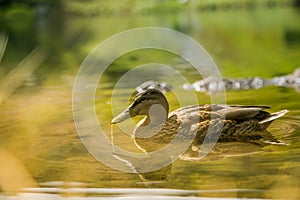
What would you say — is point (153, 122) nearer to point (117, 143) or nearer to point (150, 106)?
point (150, 106)

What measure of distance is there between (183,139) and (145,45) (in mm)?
10406

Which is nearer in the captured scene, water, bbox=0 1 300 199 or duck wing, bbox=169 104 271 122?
water, bbox=0 1 300 199

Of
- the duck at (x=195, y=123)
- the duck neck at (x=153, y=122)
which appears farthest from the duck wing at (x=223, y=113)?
the duck neck at (x=153, y=122)

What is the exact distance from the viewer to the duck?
605 centimetres

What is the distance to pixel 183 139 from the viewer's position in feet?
20.0

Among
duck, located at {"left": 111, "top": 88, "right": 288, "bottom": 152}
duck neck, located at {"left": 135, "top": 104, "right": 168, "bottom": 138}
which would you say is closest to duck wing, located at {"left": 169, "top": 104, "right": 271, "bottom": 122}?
duck, located at {"left": 111, "top": 88, "right": 288, "bottom": 152}

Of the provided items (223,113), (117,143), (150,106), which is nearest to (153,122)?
(150,106)

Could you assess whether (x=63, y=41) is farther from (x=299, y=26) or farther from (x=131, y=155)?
(x=131, y=155)

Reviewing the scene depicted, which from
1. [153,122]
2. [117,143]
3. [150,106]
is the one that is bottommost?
[117,143]

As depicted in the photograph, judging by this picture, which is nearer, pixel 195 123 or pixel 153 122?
pixel 195 123

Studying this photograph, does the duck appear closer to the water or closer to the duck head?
the duck head

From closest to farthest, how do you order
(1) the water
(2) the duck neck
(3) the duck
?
(1) the water, (3) the duck, (2) the duck neck

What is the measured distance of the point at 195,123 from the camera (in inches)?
239

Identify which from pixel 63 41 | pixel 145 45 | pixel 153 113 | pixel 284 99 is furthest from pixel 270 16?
pixel 153 113
